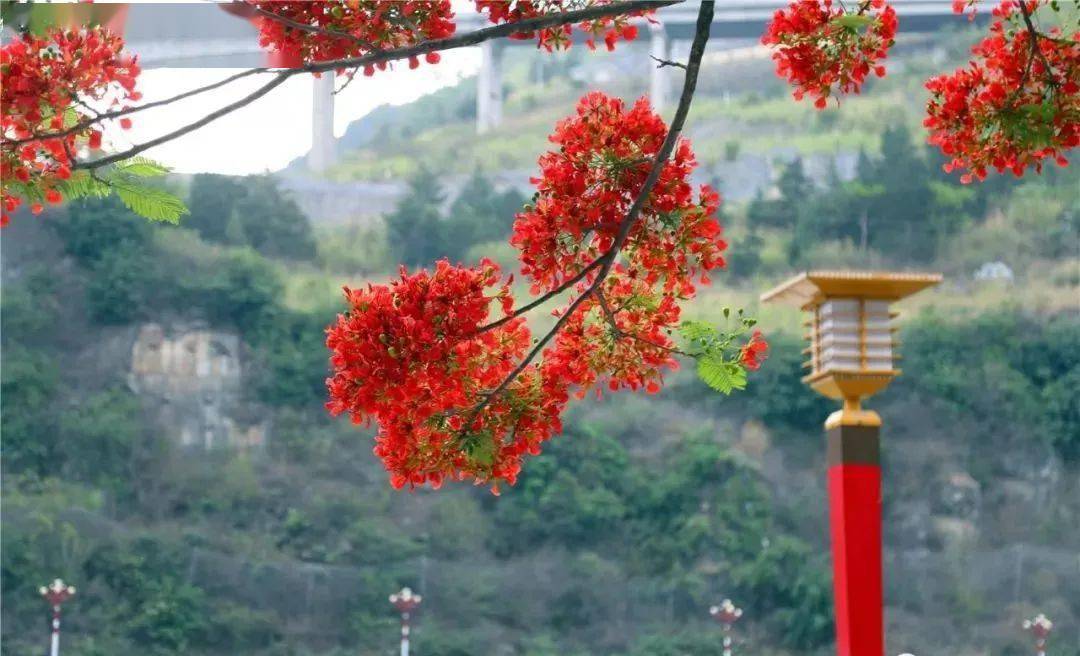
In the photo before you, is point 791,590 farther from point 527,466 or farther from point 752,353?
point 752,353

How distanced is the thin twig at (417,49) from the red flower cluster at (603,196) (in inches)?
5.3

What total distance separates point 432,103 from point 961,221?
11705mm

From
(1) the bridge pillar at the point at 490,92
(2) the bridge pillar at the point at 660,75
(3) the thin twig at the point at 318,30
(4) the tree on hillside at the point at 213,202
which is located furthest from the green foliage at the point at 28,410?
(3) the thin twig at the point at 318,30

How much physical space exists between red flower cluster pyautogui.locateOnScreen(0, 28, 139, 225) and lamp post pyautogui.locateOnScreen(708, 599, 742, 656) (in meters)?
12.3

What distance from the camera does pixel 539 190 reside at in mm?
2449

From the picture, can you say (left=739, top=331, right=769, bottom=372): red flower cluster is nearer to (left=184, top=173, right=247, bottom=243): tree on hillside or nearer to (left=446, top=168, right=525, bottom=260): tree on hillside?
(left=446, top=168, right=525, bottom=260): tree on hillside

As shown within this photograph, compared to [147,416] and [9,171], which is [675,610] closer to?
[147,416]

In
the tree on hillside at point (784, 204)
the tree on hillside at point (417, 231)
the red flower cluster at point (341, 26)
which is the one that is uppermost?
the tree on hillside at point (784, 204)

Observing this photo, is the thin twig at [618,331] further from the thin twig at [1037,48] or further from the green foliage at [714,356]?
the thin twig at [1037,48]

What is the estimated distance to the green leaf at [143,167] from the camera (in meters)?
2.20

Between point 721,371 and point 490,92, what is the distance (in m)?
21.8

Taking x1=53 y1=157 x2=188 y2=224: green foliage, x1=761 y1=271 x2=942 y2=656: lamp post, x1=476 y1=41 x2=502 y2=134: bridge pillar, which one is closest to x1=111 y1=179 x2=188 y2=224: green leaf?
x1=53 y1=157 x2=188 y2=224: green foliage

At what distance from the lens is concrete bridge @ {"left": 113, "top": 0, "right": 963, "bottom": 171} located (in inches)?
822

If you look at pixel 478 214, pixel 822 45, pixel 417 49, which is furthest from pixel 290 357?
pixel 417 49
